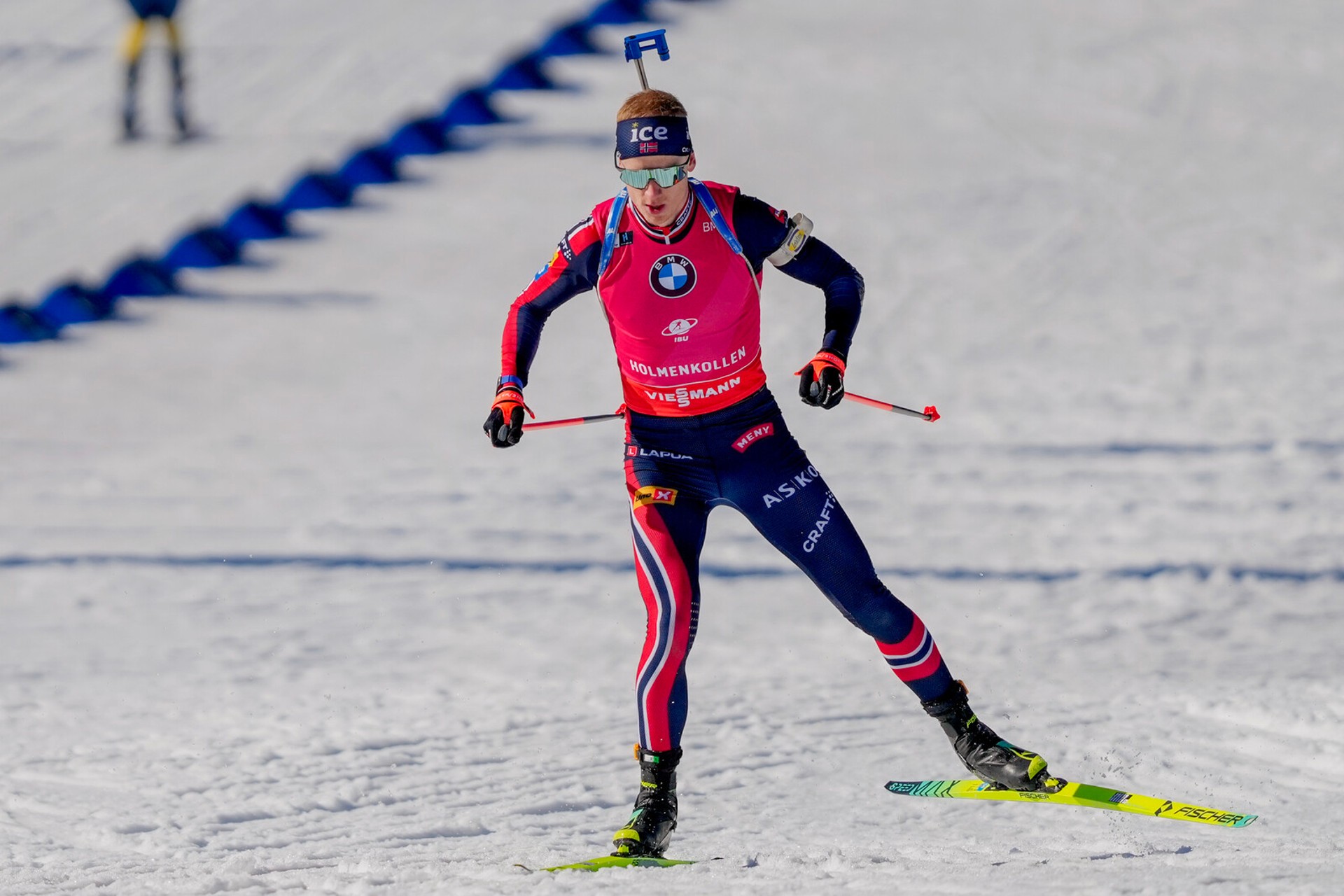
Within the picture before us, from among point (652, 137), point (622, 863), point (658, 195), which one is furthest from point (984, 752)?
point (652, 137)

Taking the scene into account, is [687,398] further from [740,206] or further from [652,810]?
[652,810]

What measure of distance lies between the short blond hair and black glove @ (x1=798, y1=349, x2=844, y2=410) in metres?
0.77

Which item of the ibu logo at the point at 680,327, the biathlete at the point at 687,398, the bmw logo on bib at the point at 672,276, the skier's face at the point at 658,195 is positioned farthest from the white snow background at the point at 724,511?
the skier's face at the point at 658,195

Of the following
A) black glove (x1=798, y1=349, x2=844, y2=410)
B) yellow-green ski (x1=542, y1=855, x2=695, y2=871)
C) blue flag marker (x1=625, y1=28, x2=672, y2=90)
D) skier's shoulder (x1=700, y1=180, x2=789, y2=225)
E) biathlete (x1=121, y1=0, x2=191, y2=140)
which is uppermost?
biathlete (x1=121, y1=0, x2=191, y2=140)

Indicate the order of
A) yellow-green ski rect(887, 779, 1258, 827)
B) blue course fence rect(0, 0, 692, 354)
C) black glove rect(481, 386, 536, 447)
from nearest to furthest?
black glove rect(481, 386, 536, 447) → yellow-green ski rect(887, 779, 1258, 827) → blue course fence rect(0, 0, 692, 354)

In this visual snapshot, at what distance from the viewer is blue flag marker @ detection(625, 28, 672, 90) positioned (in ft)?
14.6

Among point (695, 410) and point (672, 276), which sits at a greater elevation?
point (672, 276)

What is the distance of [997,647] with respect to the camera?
21.4 feet

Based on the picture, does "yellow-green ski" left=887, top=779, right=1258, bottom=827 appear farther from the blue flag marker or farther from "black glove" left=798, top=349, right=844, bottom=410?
the blue flag marker

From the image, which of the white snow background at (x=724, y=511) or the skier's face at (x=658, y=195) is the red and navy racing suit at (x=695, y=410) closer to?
the skier's face at (x=658, y=195)

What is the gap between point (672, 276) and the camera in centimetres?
439

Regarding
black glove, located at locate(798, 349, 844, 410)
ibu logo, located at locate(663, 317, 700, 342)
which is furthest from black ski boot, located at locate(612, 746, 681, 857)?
ibu logo, located at locate(663, 317, 700, 342)

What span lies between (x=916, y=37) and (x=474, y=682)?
1052cm

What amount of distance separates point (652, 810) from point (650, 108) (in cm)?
195
